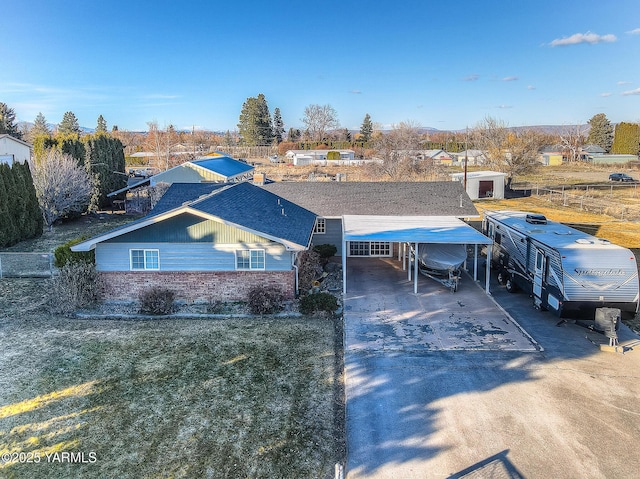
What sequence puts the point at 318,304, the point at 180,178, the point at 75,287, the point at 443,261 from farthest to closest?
the point at 180,178 < the point at 443,261 < the point at 75,287 < the point at 318,304

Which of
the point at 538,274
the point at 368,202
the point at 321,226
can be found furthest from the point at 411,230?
the point at 321,226

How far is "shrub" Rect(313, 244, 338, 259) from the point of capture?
73.0ft

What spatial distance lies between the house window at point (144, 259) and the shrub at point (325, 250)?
7808 mm

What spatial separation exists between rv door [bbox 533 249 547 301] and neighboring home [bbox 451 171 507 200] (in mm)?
30040

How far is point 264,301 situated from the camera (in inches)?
632

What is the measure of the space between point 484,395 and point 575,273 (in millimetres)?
5253

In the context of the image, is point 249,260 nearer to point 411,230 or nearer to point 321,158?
point 411,230

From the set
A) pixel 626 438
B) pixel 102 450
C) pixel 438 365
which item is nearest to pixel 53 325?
pixel 102 450

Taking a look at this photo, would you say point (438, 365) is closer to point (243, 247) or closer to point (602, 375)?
point (602, 375)

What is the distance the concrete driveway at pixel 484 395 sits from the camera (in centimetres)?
834

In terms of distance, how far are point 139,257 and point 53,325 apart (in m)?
3.46

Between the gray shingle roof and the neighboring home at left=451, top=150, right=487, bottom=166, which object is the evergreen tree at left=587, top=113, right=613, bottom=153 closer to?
the neighboring home at left=451, top=150, right=487, bottom=166

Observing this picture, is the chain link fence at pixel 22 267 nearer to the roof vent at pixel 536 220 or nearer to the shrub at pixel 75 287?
the shrub at pixel 75 287

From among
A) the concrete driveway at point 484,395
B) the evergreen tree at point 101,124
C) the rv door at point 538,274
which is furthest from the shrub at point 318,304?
the evergreen tree at point 101,124
